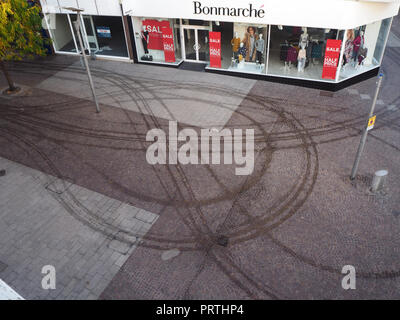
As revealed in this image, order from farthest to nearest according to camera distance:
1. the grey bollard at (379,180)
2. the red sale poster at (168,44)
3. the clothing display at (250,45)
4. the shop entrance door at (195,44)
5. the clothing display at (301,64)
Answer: the shop entrance door at (195,44) < the red sale poster at (168,44) < the clothing display at (250,45) < the clothing display at (301,64) < the grey bollard at (379,180)

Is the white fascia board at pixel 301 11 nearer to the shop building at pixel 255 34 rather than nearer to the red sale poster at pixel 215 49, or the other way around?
the shop building at pixel 255 34

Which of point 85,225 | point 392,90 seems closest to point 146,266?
point 85,225

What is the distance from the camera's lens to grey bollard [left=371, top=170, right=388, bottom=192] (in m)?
10.9

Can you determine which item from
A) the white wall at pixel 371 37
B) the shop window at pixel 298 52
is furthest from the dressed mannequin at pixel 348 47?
the white wall at pixel 371 37

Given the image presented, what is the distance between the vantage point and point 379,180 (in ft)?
36.0

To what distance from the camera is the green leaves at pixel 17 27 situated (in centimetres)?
1583

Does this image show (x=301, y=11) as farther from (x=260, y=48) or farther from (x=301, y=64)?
(x=260, y=48)

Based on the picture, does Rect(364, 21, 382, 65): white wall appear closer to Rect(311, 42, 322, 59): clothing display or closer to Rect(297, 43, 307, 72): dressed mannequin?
Rect(311, 42, 322, 59): clothing display

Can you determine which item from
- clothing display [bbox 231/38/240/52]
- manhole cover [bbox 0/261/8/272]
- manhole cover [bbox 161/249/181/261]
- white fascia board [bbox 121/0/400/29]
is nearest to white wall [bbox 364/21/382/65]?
white fascia board [bbox 121/0/400/29]

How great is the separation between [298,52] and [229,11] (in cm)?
439

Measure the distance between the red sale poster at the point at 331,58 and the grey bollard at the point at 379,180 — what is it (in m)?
8.05

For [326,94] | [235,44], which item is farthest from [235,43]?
[326,94]

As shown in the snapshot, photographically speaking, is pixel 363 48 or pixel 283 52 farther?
pixel 283 52

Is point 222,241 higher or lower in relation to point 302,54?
lower
